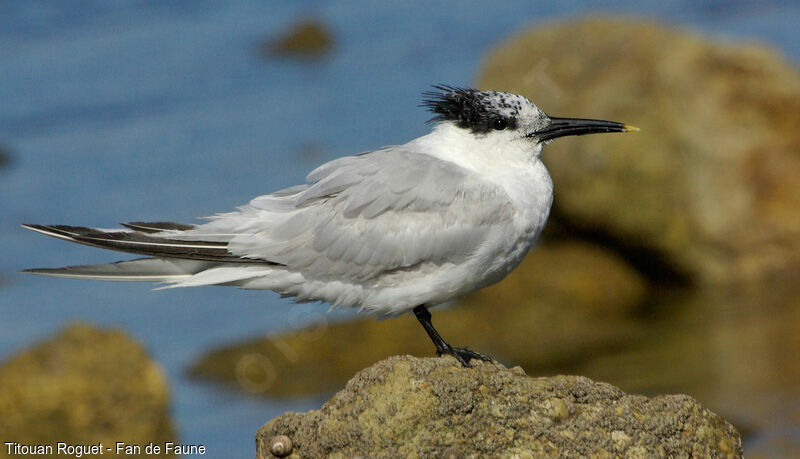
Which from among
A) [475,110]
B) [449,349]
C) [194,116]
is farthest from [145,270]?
[194,116]

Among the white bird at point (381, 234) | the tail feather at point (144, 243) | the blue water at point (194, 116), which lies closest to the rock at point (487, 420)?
the white bird at point (381, 234)

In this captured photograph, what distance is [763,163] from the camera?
12.1m

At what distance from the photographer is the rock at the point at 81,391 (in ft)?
30.1

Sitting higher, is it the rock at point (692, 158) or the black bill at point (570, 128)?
the rock at point (692, 158)

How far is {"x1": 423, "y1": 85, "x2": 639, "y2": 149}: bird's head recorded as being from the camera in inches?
267

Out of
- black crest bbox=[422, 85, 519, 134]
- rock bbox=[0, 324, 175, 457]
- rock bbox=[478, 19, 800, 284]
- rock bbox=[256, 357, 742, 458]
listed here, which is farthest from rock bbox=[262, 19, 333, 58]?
rock bbox=[256, 357, 742, 458]

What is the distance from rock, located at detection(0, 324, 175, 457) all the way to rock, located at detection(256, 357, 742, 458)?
12.8 ft

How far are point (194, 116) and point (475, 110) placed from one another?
1248cm

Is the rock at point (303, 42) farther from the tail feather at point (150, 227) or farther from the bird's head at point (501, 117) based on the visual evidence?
the tail feather at point (150, 227)

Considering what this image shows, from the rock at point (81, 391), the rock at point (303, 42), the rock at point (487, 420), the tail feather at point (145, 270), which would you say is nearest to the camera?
the rock at point (487, 420)

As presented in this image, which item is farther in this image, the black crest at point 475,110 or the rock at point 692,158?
the rock at point 692,158

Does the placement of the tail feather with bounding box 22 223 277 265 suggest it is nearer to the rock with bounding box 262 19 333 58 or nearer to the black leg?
the black leg

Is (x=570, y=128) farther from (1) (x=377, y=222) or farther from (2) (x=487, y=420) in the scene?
(2) (x=487, y=420)

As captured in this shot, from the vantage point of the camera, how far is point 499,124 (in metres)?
6.80
